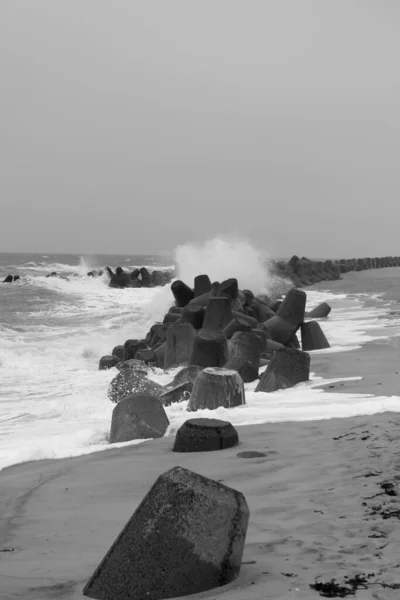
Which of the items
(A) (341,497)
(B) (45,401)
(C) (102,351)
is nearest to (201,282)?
(C) (102,351)

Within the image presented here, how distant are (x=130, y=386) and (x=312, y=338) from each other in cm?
447

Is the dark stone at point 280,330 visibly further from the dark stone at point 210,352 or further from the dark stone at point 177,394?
the dark stone at point 177,394

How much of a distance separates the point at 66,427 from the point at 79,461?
151 centimetres

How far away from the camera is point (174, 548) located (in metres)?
2.44

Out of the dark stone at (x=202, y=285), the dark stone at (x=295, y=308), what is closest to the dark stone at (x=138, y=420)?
the dark stone at (x=295, y=308)

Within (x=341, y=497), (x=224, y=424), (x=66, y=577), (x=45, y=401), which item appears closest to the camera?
(x=66, y=577)

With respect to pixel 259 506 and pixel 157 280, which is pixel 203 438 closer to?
pixel 259 506

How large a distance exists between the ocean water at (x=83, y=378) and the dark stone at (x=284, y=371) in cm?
14

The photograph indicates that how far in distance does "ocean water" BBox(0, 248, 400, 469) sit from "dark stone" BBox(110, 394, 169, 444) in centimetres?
15

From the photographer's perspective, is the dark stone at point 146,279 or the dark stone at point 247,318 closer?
the dark stone at point 247,318

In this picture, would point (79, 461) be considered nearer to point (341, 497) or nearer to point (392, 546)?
point (341, 497)

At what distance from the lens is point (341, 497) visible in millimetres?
3348

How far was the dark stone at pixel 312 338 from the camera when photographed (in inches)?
431

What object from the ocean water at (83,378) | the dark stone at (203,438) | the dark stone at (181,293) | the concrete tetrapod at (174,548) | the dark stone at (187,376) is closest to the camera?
the concrete tetrapod at (174,548)
